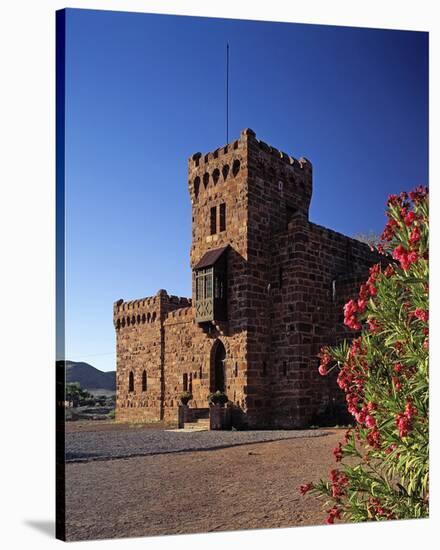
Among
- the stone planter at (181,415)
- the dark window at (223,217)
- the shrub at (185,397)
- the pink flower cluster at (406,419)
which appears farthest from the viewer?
the dark window at (223,217)

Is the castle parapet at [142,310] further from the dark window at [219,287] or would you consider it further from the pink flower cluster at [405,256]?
the pink flower cluster at [405,256]

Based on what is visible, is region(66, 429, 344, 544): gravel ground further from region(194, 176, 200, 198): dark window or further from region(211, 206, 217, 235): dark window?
region(211, 206, 217, 235): dark window

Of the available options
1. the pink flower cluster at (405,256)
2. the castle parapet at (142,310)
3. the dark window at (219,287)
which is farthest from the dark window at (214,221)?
the pink flower cluster at (405,256)

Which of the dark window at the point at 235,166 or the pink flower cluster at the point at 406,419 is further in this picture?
the dark window at the point at 235,166

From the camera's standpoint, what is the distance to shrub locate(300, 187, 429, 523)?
5.45m

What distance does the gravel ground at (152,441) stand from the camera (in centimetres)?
751

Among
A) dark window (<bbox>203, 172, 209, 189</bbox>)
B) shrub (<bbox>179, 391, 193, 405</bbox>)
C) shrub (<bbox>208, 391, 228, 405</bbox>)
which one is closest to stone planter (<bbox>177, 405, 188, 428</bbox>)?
shrub (<bbox>179, 391, 193, 405</bbox>)

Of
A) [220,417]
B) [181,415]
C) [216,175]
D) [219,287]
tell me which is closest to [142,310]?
[181,415]

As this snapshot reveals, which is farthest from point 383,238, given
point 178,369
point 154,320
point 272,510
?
point 178,369

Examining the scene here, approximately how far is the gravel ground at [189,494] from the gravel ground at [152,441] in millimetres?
224

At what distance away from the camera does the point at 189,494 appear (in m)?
6.57

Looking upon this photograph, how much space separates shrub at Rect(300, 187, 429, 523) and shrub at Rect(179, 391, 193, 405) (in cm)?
423

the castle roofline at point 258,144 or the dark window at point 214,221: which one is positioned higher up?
the castle roofline at point 258,144

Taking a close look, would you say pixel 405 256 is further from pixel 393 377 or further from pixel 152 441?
pixel 152 441
